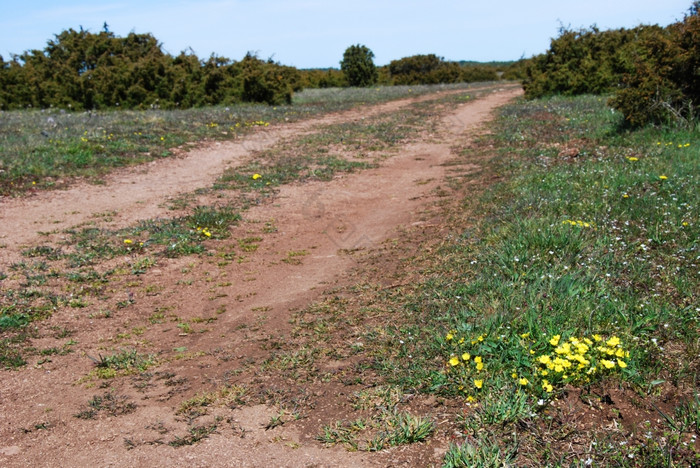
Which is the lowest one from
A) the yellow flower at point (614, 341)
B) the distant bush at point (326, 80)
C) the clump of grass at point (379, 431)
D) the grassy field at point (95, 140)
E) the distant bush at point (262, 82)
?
the clump of grass at point (379, 431)

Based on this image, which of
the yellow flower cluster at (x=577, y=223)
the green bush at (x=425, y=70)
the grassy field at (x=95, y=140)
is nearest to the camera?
the yellow flower cluster at (x=577, y=223)

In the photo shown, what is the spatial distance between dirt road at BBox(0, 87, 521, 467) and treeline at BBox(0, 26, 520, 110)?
11776 mm

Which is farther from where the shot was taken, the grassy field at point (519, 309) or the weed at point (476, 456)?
the grassy field at point (519, 309)

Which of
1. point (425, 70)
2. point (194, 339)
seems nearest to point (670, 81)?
point (194, 339)

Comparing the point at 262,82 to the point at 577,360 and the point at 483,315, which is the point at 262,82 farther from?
the point at 577,360

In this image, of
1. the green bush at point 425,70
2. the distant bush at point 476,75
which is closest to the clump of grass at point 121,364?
the green bush at point 425,70

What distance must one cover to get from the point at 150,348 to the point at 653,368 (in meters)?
3.26

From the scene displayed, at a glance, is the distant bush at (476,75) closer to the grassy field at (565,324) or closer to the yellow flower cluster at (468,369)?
the grassy field at (565,324)

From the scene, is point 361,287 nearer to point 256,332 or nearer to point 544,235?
point 256,332

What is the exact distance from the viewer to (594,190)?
6.07 m

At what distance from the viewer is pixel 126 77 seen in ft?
61.0

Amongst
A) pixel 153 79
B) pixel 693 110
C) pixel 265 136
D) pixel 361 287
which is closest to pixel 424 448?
pixel 361 287

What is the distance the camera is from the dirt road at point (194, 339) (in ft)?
9.14

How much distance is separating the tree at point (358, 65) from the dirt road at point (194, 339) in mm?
33668
